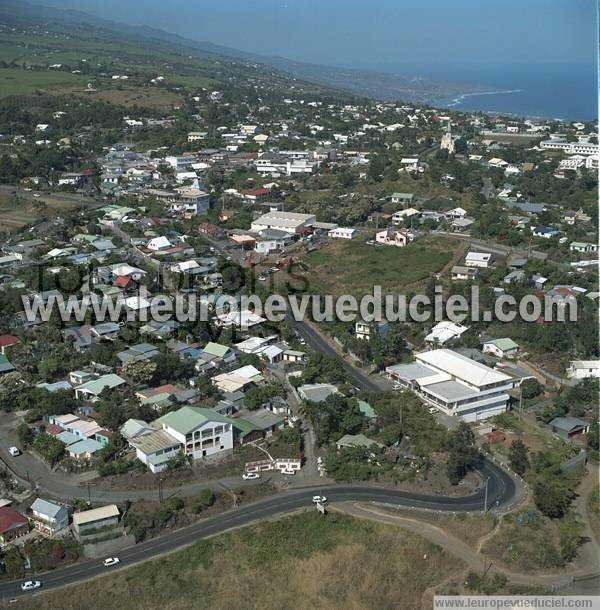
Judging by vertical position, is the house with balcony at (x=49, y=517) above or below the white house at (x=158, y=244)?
below

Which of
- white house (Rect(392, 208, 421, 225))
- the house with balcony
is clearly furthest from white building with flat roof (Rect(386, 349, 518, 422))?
white house (Rect(392, 208, 421, 225))

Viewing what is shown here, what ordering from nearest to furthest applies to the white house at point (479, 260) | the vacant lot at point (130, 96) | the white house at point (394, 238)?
1. the white house at point (479, 260)
2. the white house at point (394, 238)
3. the vacant lot at point (130, 96)

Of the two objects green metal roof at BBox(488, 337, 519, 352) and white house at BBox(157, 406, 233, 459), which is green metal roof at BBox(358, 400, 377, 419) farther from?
green metal roof at BBox(488, 337, 519, 352)

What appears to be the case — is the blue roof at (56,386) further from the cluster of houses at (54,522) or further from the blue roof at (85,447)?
the cluster of houses at (54,522)

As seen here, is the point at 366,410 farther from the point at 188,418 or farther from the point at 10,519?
the point at 10,519

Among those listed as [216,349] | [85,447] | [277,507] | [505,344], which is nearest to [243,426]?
[277,507]

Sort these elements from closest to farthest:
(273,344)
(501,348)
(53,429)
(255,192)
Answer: (53,429) < (501,348) < (273,344) < (255,192)

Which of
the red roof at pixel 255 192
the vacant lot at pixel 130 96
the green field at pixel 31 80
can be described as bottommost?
the red roof at pixel 255 192

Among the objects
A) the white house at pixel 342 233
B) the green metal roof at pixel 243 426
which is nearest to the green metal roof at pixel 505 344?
the green metal roof at pixel 243 426
